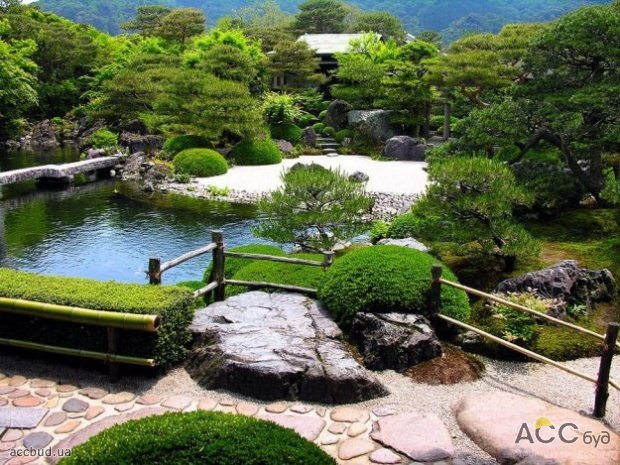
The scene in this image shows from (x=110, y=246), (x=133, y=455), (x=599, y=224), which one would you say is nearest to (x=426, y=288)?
(x=133, y=455)

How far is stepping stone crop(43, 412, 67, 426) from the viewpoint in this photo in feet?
18.3

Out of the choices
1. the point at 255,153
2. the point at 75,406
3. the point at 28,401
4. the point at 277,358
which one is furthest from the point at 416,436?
the point at 255,153

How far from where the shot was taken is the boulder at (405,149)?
27203 millimetres

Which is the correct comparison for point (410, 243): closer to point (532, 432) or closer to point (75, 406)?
point (532, 432)

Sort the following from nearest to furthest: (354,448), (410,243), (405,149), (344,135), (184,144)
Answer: (354,448)
(410,243)
(184,144)
(405,149)
(344,135)

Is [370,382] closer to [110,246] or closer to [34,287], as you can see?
[34,287]

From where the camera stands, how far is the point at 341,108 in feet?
105

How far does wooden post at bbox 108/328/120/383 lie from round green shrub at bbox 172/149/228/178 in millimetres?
17470

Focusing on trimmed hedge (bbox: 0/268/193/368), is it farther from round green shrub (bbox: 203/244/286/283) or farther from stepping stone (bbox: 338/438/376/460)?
round green shrub (bbox: 203/244/286/283)

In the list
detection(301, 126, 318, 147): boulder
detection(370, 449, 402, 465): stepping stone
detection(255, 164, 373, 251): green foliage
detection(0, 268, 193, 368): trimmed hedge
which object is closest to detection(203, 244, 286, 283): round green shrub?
detection(255, 164, 373, 251): green foliage

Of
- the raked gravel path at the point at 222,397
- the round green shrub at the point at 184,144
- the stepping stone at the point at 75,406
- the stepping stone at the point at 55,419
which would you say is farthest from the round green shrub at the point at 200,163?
the stepping stone at the point at 55,419

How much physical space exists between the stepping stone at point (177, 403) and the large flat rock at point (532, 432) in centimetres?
266

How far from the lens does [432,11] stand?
529 feet

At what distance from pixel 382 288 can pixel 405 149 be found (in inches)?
822
